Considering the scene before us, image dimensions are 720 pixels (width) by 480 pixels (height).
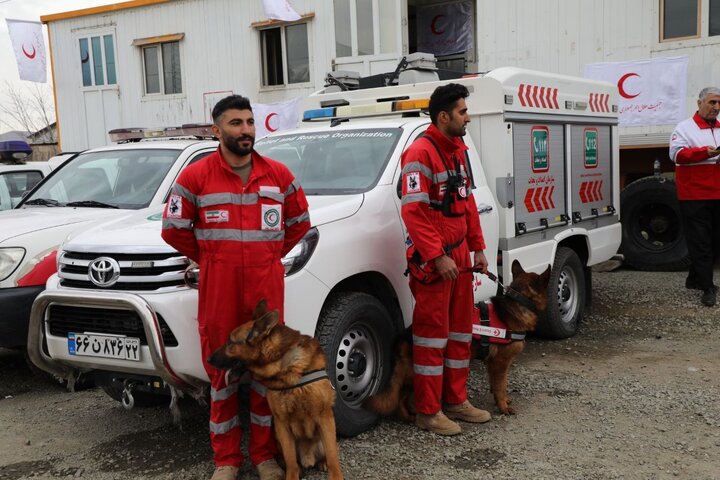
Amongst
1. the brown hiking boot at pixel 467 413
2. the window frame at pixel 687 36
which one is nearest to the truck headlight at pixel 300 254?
the brown hiking boot at pixel 467 413

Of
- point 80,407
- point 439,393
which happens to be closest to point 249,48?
point 80,407

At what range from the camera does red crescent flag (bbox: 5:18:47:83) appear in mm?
14836

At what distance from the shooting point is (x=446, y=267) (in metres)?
3.94

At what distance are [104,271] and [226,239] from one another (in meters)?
0.77

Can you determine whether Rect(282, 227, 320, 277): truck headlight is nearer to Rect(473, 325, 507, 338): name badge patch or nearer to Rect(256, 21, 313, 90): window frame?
Rect(473, 325, 507, 338): name badge patch

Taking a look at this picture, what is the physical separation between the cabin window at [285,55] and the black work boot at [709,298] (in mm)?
8649

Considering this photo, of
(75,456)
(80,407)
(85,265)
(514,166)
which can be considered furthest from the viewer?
(514,166)

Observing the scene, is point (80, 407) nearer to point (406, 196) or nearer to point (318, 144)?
point (318, 144)

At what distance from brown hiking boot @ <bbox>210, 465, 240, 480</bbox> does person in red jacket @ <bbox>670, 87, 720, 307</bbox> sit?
17.9 feet

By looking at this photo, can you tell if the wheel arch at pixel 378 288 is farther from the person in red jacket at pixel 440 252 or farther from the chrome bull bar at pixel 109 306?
the chrome bull bar at pixel 109 306

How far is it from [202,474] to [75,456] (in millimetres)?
868

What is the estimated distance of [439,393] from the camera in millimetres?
4277

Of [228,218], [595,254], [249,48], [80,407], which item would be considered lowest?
[80,407]

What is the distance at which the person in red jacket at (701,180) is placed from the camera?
7.00 meters
